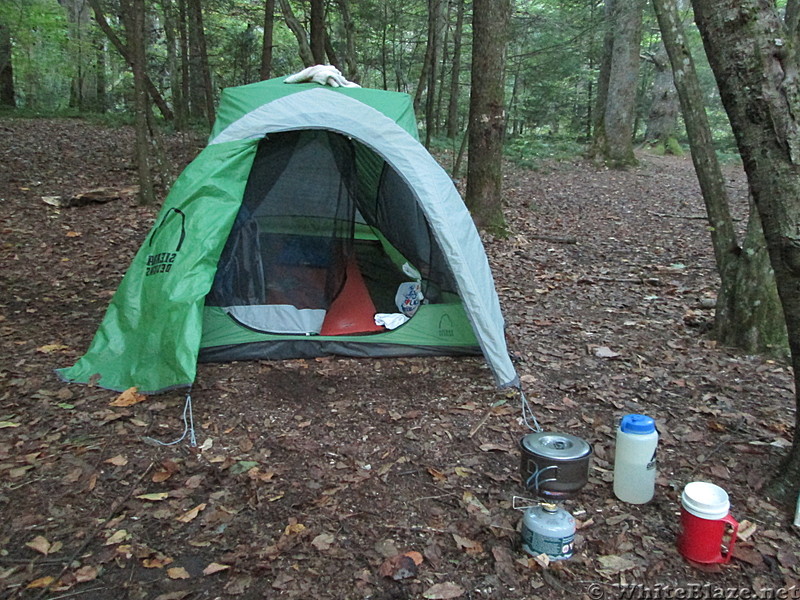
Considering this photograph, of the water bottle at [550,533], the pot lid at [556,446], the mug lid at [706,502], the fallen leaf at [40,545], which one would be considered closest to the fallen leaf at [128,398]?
the fallen leaf at [40,545]

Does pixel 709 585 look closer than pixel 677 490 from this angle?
Yes

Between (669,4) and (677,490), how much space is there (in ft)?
10.6

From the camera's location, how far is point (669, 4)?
4055mm

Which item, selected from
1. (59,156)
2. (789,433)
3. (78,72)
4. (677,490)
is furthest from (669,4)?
(78,72)

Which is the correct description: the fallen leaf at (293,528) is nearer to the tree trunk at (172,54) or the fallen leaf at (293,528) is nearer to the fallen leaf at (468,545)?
the fallen leaf at (468,545)

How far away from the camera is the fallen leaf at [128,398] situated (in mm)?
3502

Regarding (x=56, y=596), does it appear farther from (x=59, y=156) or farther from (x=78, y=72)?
(x=78, y=72)

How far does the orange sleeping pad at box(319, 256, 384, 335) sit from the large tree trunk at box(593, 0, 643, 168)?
8.99m

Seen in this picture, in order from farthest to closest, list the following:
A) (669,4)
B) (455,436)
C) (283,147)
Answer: (283,147) < (669,4) < (455,436)

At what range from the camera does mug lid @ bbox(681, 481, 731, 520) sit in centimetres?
220

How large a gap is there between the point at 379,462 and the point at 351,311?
73.8 inches

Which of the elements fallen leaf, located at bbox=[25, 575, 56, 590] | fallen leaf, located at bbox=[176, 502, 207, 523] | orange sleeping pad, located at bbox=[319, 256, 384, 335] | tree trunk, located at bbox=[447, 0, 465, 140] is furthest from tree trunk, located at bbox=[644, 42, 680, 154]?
fallen leaf, located at bbox=[25, 575, 56, 590]

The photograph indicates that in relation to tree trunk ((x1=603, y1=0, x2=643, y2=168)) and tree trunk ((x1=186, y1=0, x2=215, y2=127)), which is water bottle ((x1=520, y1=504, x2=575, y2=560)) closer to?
tree trunk ((x1=186, y1=0, x2=215, y2=127))

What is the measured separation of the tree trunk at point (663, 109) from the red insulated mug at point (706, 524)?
1425cm
